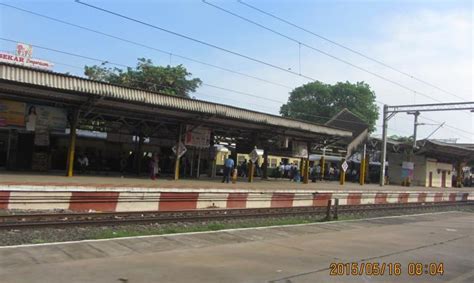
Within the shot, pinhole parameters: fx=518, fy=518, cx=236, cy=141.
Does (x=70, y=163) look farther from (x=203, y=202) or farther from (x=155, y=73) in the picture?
(x=155, y=73)

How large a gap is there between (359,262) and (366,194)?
67.7 ft

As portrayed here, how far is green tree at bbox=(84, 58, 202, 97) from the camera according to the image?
52.3m

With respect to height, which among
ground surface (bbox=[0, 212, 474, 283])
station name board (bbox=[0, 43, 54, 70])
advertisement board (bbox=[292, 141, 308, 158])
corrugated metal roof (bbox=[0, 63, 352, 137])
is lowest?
ground surface (bbox=[0, 212, 474, 283])

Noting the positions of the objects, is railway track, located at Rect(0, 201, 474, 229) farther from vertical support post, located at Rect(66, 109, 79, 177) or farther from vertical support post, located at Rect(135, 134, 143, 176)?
vertical support post, located at Rect(135, 134, 143, 176)

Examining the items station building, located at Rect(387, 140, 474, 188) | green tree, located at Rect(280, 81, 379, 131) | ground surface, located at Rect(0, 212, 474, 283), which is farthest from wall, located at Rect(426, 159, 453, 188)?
ground surface, located at Rect(0, 212, 474, 283)

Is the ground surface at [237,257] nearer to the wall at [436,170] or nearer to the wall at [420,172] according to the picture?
the wall at [420,172]

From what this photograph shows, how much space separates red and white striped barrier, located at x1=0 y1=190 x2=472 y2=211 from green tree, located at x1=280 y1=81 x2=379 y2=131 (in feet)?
189

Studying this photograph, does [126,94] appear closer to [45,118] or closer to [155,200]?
[45,118]

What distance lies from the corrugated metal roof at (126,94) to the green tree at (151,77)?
26.0 metres

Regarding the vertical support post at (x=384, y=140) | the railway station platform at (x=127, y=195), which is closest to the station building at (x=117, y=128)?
the railway station platform at (x=127, y=195)

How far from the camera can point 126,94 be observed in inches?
824

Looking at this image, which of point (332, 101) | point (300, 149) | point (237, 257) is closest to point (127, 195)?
point (237, 257)

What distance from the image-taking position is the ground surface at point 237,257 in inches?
291
